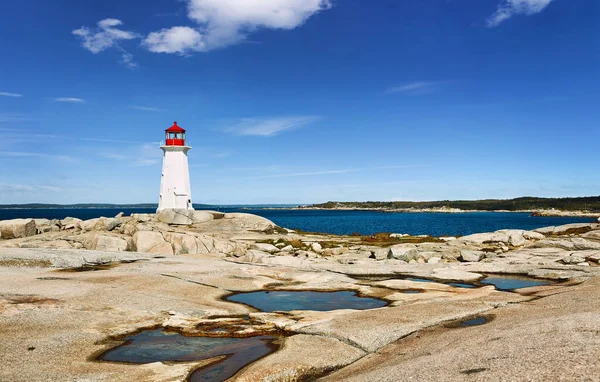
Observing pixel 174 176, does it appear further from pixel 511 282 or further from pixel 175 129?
pixel 511 282

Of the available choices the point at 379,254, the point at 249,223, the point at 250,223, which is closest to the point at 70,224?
the point at 249,223

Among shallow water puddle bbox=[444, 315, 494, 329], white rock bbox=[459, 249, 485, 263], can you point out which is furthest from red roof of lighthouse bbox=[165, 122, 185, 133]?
shallow water puddle bbox=[444, 315, 494, 329]

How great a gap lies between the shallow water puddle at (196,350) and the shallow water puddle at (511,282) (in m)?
16.6

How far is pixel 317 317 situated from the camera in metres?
17.8

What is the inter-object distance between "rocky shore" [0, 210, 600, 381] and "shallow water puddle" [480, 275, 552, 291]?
633mm

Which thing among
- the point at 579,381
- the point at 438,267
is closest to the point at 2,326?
the point at 579,381

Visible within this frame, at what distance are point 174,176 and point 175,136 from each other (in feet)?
22.5

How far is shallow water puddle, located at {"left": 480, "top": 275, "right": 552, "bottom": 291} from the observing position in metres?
26.1

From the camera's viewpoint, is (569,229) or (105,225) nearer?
(105,225)

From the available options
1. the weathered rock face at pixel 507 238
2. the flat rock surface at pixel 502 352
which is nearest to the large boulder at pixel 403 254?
the weathered rock face at pixel 507 238

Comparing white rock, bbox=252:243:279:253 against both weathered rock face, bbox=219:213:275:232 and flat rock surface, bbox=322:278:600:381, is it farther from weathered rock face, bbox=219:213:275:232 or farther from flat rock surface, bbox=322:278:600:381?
flat rock surface, bbox=322:278:600:381

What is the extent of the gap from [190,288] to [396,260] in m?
20.5

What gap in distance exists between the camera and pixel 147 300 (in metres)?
20.4

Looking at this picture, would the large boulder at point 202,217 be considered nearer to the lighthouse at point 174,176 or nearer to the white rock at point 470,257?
the lighthouse at point 174,176
